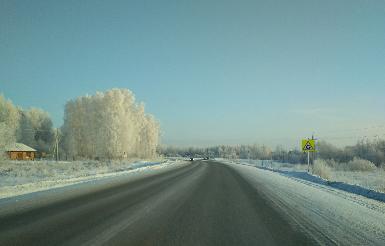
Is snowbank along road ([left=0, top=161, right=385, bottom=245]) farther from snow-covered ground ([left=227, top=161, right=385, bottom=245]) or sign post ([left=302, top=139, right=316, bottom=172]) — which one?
sign post ([left=302, top=139, right=316, bottom=172])

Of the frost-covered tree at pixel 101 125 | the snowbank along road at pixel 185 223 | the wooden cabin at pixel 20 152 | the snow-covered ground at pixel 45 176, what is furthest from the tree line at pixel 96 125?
the snowbank along road at pixel 185 223

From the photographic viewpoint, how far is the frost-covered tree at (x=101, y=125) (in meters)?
69.2

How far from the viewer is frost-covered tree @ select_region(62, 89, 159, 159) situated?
2726 inches

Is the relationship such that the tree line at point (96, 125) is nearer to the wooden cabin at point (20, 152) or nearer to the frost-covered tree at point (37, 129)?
the frost-covered tree at point (37, 129)

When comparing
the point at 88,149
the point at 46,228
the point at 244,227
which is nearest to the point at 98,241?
the point at 46,228

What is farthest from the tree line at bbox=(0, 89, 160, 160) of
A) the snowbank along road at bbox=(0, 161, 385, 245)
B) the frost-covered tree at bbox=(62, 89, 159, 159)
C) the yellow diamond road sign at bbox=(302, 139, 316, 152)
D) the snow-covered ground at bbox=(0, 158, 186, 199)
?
the snowbank along road at bbox=(0, 161, 385, 245)

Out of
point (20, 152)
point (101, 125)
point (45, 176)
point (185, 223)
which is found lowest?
point (45, 176)

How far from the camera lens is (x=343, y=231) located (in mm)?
7809

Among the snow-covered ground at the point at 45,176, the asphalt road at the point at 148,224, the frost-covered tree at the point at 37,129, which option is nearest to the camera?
the asphalt road at the point at 148,224

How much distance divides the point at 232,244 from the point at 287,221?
113 inches

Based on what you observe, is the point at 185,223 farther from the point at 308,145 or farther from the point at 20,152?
the point at 20,152

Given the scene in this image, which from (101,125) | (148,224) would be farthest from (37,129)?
(148,224)

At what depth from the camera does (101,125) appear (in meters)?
70.1

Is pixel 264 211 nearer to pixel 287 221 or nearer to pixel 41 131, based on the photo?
pixel 287 221
